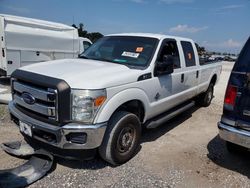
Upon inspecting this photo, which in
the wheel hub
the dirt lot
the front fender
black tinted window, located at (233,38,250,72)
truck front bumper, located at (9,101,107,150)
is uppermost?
black tinted window, located at (233,38,250,72)

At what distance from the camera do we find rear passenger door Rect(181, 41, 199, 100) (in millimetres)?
5668

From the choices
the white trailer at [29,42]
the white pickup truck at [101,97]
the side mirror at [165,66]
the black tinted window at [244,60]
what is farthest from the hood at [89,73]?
the white trailer at [29,42]

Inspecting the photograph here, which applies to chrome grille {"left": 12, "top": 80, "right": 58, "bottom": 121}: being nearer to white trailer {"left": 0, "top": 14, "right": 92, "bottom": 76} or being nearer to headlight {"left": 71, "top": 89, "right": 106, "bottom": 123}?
headlight {"left": 71, "top": 89, "right": 106, "bottom": 123}

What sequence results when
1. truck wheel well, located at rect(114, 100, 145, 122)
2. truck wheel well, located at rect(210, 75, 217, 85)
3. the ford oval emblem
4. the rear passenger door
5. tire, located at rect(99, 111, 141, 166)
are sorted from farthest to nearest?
1. truck wheel well, located at rect(210, 75, 217, 85)
2. the rear passenger door
3. truck wheel well, located at rect(114, 100, 145, 122)
4. tire, located at rect(99, 111, 141, 166)
5. the ford oval emblem

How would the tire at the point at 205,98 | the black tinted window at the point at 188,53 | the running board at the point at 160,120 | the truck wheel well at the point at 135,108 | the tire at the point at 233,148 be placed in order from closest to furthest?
the truck wheel well at the point at 135,108 → the tire at the point at 233,148 → the running board at the point at 160,120 → the black tinted window at the point at 188,53 → the tire at the point at 205,98

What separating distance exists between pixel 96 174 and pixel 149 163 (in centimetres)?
89

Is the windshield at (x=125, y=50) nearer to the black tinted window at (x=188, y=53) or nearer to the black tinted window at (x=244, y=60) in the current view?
the black tinted window at (x=188, y=53)

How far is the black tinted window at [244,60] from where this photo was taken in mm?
3500

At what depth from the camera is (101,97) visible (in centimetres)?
337

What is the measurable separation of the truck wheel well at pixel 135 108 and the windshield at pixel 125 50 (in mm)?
675

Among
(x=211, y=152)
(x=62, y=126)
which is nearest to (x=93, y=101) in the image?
(x=62, y=126)

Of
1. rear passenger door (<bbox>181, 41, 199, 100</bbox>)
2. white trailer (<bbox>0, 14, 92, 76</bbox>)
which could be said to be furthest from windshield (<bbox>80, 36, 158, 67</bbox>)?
white trailer (<bbox>0, 14, 92, 76</bbox>)

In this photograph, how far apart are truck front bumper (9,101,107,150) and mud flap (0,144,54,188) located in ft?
1.42

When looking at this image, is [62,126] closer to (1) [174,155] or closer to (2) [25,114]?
(2) [25,114]
